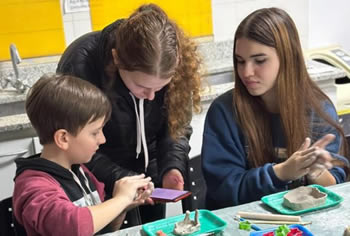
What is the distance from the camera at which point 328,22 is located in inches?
132

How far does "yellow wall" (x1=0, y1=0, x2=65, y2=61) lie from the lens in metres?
2.74

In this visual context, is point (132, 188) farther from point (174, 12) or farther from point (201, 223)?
point (174, 12)

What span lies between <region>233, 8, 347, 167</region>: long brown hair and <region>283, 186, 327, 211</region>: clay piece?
0.88 feet

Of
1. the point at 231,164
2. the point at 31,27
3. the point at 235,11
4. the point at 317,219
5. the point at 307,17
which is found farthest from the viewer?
the point at 307,17

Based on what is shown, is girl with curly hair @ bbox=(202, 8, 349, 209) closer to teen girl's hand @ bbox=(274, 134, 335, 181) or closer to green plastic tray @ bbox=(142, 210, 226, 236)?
teen girl's hand @ bbox=(274, 134, 335, 181)

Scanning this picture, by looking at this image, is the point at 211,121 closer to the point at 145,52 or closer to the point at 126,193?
the point at 145,52

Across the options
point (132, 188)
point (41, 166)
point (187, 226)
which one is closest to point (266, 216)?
point (187, 226)

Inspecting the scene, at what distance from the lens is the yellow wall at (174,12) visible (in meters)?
2.89

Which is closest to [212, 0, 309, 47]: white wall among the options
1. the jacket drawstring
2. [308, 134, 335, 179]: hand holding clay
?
the jacket drawstring

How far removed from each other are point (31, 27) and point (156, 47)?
1.40 metres

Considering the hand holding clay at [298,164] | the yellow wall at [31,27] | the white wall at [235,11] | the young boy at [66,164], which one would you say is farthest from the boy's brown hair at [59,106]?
the white wall at [235,11]

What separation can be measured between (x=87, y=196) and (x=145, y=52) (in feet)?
1.47

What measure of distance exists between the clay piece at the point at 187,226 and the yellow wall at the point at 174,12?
165 cm

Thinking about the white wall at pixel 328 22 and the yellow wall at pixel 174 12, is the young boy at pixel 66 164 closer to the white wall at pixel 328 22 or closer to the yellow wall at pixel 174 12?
the yellow wall at pixel 174 12
